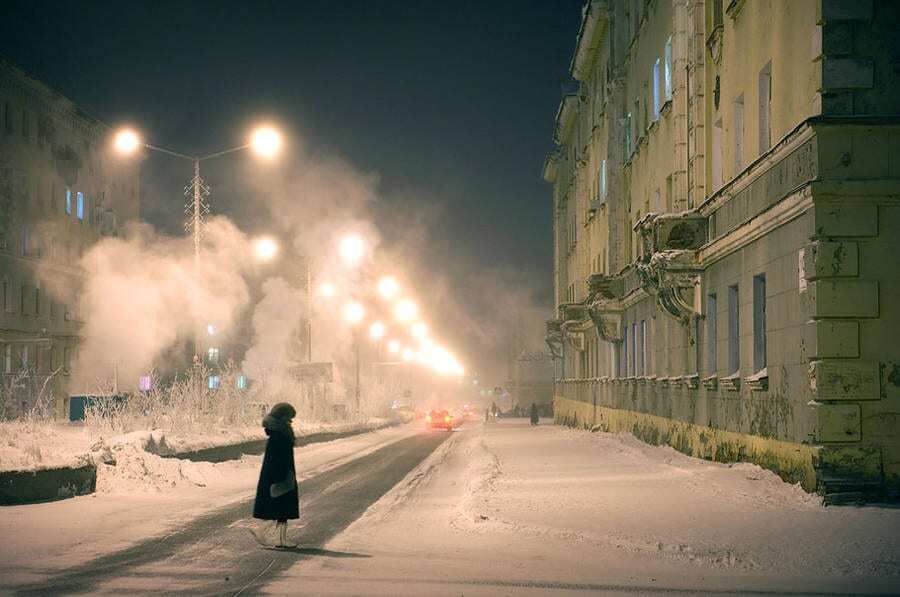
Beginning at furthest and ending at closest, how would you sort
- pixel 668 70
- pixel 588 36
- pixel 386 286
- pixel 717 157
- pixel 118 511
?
pixel 386 286, pixel 588 36, pixel 668 70, pixel 717 157, pixel 118 511

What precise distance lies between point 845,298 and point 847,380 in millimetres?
1053

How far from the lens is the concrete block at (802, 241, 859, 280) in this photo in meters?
15.2

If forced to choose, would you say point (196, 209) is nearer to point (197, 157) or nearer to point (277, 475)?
point (197, 157)

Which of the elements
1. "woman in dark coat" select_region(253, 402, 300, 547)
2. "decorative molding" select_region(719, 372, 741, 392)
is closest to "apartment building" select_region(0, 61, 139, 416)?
"decorative molding" select_region(719, 372, 741, 392)

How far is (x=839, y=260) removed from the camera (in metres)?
15.3

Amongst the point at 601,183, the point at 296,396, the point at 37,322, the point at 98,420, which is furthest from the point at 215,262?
the point at 98,420

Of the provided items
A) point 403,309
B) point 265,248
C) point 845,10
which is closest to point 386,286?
point 403,309

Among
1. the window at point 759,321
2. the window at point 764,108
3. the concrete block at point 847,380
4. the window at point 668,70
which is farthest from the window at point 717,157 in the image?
the concrete block at point 847,380

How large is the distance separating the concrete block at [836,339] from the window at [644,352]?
61.4ft

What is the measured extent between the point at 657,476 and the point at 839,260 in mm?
6533

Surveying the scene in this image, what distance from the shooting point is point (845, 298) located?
15273 millimetres

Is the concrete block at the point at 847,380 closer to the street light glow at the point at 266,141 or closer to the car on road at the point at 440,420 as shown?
the street light glow at the point at 266,141

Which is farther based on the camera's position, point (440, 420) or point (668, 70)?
point (440, 420)

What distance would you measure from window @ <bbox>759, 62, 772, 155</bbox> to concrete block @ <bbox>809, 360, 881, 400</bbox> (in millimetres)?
5428
